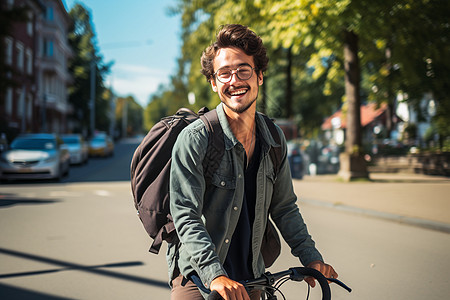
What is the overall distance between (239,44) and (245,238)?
809mm

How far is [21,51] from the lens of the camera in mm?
36438

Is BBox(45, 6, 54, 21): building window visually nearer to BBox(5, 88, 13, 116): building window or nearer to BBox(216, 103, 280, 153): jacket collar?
BBox(5, 88, 13, 116): building window

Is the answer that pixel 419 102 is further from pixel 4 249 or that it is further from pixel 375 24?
pixel 4 249

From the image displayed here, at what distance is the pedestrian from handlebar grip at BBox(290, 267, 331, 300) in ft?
0.54

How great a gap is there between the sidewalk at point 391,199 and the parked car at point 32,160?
7856 millimetres

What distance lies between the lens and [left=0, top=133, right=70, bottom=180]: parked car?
16.3 metres

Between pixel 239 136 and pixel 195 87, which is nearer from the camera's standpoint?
pixel 239 136

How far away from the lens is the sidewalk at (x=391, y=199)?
8953 millimetres

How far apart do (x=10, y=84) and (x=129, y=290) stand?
1808 cm

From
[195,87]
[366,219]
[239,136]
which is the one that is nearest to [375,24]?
[366,219]

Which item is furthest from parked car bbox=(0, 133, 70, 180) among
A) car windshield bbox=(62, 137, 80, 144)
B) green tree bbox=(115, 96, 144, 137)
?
green tree bbox=(115, 96, 144, 137)

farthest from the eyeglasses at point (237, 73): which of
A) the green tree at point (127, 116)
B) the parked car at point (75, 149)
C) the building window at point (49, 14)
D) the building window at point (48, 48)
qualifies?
the green tree at point (127, 116)

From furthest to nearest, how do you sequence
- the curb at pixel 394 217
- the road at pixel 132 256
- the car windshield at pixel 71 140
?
the car windshield at pixel 71 140
the curb at pixel 394 217
the road at pixel 132 256

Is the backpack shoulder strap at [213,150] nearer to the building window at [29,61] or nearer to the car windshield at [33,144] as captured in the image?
the car windshield at [33,144]
